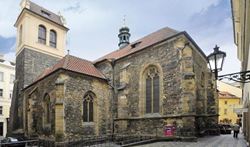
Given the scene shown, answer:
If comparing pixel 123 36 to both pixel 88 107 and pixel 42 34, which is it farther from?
pixel 88 107

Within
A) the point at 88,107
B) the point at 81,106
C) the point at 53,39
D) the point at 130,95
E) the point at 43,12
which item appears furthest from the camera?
the point at 43,12

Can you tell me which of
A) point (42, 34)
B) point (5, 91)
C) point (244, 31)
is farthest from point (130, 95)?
point (5, 91)

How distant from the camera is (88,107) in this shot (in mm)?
22234

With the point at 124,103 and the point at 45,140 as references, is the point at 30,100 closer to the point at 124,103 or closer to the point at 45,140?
the point at 45,140

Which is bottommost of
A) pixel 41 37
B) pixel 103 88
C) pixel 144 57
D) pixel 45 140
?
pixel 45 140

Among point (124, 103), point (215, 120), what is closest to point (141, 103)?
point (124, 103)

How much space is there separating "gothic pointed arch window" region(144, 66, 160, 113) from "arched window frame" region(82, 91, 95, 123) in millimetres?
4865

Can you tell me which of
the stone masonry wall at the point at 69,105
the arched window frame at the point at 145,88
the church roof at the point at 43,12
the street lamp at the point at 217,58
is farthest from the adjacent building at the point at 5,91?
the street lamp at the point at 217,58

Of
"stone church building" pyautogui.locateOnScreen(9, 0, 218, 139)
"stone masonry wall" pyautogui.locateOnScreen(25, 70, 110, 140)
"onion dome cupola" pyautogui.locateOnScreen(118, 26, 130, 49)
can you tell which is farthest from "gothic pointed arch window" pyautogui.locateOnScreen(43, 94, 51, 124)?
"onion dome cupola" pyautogui.locateOnScreen(118, 26, 130, 49)

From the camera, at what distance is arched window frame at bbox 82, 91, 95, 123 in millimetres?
21825

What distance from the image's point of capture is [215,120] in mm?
24969

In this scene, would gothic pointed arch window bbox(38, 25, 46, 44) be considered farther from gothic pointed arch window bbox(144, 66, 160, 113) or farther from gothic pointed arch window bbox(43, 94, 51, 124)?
gothic pointed arch window bbox(144, 66, 160, 113)

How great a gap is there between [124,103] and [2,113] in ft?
102

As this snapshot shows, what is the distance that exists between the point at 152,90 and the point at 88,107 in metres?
5.84
